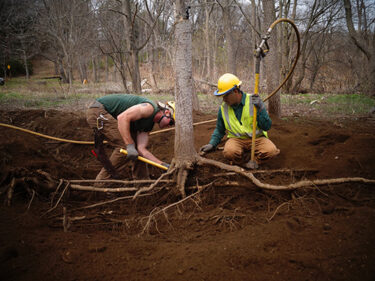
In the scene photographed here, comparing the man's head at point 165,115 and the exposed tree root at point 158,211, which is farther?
the man's head at point 165,115

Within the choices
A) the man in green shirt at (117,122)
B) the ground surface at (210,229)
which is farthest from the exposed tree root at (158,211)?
the man in green shirt at (117,122)

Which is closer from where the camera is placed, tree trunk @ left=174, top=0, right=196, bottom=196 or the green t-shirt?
tree trunk @ left=174, top=0, right=196, bottom=196

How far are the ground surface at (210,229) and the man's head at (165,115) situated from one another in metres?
0.75

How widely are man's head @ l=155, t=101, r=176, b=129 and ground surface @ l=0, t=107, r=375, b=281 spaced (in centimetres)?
75

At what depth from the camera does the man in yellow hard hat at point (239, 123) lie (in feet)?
9.16

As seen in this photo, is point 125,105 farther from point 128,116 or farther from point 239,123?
point 239,123

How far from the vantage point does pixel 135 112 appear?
2793 millimetres

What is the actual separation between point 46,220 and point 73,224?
0.72 feet

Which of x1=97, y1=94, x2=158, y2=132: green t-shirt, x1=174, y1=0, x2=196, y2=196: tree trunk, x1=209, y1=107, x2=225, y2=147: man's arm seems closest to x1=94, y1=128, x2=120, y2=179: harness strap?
x1=97, y1=94, x2=158, y2=132: green t-shirt

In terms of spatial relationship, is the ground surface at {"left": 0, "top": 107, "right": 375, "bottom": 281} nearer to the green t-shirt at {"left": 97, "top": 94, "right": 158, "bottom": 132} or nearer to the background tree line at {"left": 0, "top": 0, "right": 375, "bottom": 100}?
the green t-shirt at {"left": 97, "top": 94, "right": 158, "bottom": 132}

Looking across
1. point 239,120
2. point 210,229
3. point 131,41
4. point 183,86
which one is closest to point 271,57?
point 239,120

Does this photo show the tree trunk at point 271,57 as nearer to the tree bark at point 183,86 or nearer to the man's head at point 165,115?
the man's head at point 165,115

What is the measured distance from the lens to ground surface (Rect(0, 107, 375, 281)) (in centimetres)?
150

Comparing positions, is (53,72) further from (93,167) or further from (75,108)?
(93,167)
